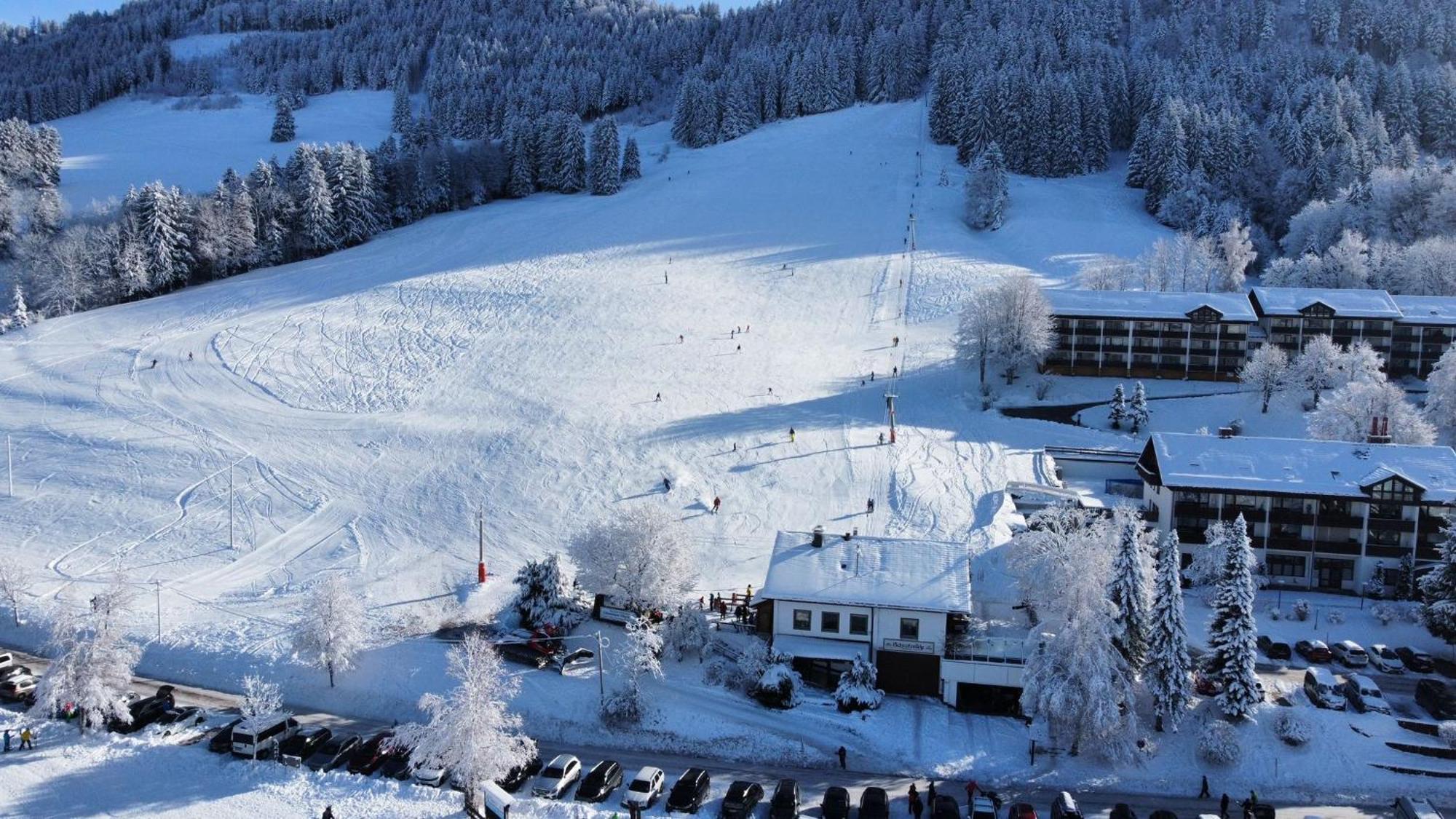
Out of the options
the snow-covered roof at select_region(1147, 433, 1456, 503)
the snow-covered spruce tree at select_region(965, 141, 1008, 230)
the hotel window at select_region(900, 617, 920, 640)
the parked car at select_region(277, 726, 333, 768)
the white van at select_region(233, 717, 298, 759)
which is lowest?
the parked car at select_region(277, 726, 333, 768)

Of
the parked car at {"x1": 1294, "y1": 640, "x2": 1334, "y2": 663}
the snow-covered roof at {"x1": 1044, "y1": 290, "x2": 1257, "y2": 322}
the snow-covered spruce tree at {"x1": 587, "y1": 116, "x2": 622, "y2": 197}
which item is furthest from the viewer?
the snow-covered spruce tree at {"x1": 587, "y1": 116, "x2": 622, "y2": 197}

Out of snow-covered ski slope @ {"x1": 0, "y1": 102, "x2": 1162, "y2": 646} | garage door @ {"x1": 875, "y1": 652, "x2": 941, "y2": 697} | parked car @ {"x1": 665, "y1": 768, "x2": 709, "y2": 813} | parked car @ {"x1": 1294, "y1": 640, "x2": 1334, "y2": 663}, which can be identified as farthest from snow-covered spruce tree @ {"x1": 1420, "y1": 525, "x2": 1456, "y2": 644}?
parked car @ {"x1": 665, "y1": 768, "x2": 709, "y2": 813}

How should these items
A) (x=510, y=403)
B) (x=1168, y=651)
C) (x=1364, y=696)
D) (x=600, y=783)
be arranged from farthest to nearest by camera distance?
(x=510, y=403) < (x=1364, y=696) < (x=1168, y=651) < (x=600, y=783)

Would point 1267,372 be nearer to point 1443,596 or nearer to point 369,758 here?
point 1443,596

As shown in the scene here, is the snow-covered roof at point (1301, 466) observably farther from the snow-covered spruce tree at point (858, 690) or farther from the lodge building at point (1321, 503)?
the snow-covered spruce tree at point (858, 690)

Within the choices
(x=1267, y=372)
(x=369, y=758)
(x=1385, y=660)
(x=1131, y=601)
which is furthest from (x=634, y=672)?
(x=1267, y=372)

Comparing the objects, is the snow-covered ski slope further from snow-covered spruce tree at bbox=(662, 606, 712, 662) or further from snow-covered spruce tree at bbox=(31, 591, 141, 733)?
snow-covered spruce tree at bbox=(662, 606, 712, 662)

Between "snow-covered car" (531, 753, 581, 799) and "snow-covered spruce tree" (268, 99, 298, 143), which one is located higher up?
"snow-covered spruce tree" (268, 99, 298, 143)
